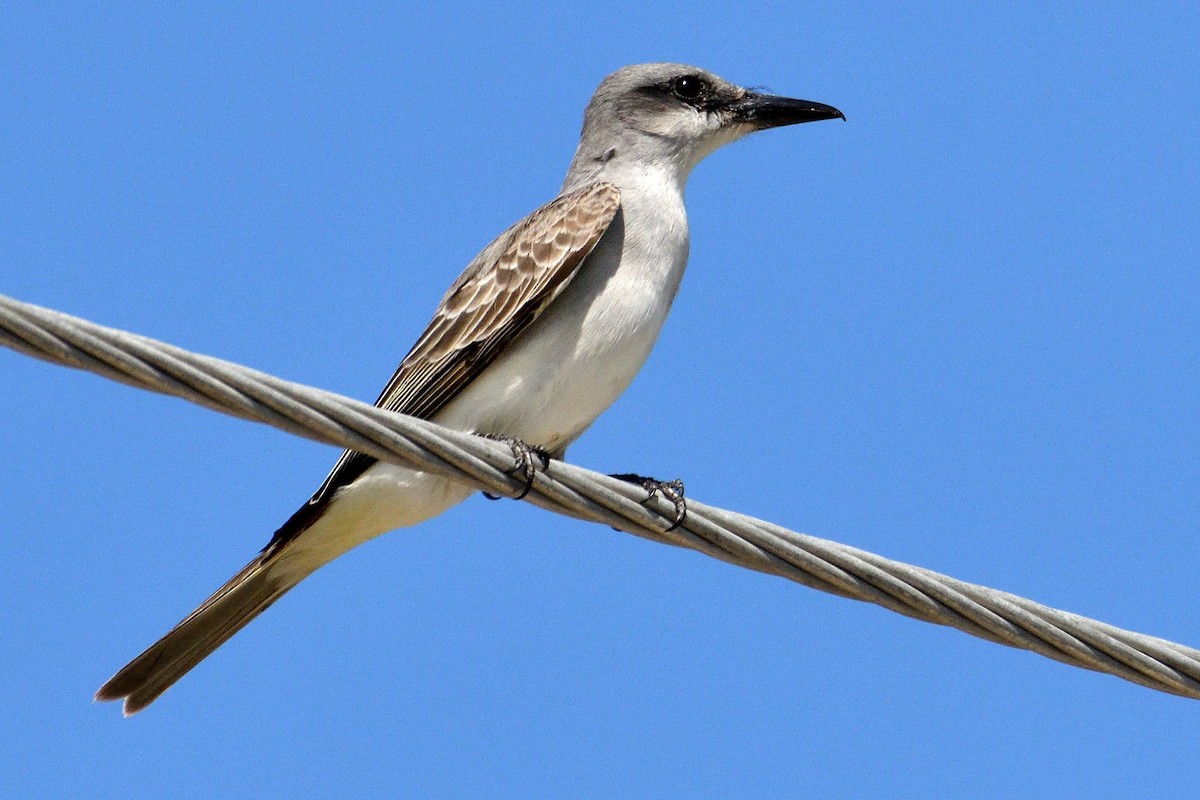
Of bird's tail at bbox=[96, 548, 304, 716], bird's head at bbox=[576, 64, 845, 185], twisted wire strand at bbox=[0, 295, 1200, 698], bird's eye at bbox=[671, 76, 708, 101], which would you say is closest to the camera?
twisted wire strand at bbox=[0, 295, 1200, 698]

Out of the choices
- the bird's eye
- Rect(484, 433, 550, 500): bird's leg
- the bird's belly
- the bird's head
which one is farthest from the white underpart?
Answer: Rect(484, 433, 550, 500): bird's leg

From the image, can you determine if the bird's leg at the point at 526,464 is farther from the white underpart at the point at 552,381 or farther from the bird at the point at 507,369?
the white underpart at the point at 552,381

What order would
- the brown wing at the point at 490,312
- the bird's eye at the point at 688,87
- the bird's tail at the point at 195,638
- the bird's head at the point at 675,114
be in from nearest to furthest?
the bird's tail at the point at 195,638
the brown wing at the point at 490,312
the bird's head at the point at 675,114
the bird's eye at the point at 688,87

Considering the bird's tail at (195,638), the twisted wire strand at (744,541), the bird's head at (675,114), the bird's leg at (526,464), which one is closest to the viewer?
the twisted wire strand at (744,541)

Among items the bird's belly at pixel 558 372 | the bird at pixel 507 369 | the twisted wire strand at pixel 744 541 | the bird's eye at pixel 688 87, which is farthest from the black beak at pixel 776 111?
the twisted wire strand at pixel 744 541

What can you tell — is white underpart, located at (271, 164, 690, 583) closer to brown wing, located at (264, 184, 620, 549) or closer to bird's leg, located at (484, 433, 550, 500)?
brown wing, located at (264, 184, 620, 549)

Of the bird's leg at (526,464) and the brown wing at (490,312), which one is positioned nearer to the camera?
the bird's leg at (526,464)

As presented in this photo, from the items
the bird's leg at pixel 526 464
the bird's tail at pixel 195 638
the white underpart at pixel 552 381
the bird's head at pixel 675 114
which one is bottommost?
the bird's tail at pixel 195 638
